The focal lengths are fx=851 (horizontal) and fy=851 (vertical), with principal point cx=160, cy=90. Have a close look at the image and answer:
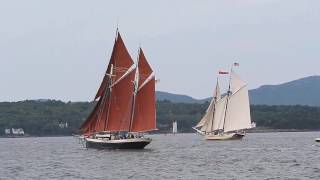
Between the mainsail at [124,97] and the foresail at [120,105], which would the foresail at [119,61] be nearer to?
the mainsail at [124,97]

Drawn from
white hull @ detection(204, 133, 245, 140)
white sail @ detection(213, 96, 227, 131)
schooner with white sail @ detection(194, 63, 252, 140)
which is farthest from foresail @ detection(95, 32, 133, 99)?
white sail @ detection(213, 96, 227, 131)

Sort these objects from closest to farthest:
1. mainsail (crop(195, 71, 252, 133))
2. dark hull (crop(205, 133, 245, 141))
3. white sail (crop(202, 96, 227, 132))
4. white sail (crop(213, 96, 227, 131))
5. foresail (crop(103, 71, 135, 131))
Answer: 1. foresail (crop(103, 71, 135, 131))
2. mainsail (crop(195, 71, 252, 133))
3. dark hull (crop(205, 133, 245, 141))
4. white sail (crop(213, 96, 227, 131))
5. white sail (crop(202, 96, 227, 132))

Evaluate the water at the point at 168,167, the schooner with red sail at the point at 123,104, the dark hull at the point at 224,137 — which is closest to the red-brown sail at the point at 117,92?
the schooner with red sail at the point at 123,104

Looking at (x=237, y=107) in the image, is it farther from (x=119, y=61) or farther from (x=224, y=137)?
(x=119, y=61)

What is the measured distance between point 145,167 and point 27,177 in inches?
476

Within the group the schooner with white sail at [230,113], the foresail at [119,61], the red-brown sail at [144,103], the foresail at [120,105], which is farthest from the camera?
the schooner with white sail at [230,113]

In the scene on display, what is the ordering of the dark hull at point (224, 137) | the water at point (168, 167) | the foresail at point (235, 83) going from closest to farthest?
the water at point (168, 167) < the foresail at point (235, 83) < the dark hull at point (224, 137)

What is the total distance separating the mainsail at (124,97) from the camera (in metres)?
96.5

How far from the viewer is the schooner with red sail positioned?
96625mm

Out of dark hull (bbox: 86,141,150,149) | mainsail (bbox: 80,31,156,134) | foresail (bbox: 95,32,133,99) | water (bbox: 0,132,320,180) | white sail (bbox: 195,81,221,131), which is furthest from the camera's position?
white sail (bbox: 195,81,221,131)

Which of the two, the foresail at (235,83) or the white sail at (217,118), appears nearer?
the foresail at (235,83)

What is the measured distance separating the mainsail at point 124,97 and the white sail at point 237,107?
5535 cm

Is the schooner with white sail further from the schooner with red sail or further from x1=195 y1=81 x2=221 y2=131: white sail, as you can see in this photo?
the schooner with red sail

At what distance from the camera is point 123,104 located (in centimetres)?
9938
